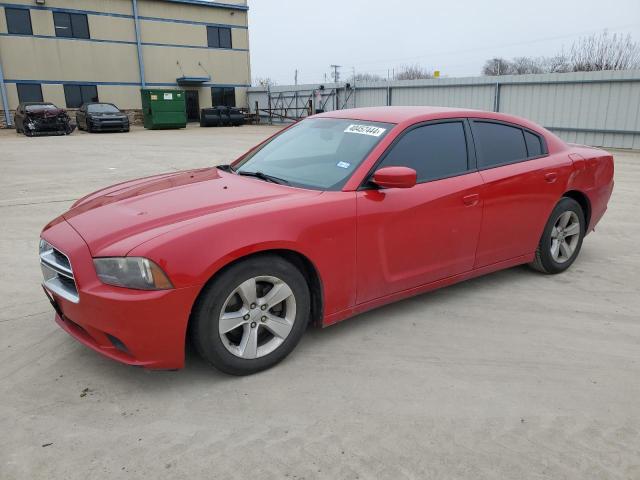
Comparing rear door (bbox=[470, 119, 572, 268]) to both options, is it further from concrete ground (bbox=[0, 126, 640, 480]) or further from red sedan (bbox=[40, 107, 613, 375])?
concrete ground (bbox=[0, 126, 640, 480])

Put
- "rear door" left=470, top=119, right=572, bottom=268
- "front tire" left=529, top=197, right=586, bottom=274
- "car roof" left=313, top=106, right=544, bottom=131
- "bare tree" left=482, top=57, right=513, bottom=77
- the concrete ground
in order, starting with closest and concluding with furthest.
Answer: the concrete ground < "car roof" left=313, top=106, right=544, bottom=131 < "rear door" left=470, top=119, right=572, bottom=268 < "front tire" left=529, top=197, right=586, bottom=274 < "bare tree" left=482, top=57, right=513, bottom=77

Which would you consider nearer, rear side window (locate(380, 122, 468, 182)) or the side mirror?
the side mirror

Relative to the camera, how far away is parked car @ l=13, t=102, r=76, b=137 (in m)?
23.1

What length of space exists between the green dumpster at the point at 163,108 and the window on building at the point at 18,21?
24.1 feet

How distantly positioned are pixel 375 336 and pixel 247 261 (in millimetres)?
1167

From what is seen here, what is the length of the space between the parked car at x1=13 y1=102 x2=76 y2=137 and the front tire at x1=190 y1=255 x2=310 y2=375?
24.3 metres

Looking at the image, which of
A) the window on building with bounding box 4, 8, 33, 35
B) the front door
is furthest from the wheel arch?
the front door

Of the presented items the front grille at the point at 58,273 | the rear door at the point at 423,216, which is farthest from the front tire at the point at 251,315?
the front grille at the point at 58,273

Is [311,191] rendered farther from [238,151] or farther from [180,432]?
[238,151]

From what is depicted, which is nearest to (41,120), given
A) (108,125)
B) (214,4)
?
(108,125)

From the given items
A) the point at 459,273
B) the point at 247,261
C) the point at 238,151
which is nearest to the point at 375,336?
the point at 459,273

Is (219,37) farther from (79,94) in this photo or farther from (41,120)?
(41,120)

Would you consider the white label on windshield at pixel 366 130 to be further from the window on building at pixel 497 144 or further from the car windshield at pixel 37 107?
the car windshield at pixel 37 107

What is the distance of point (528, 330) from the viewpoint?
143 inches
